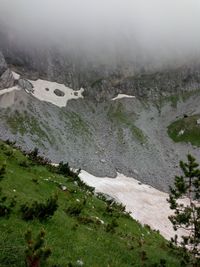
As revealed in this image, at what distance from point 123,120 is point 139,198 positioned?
54430 millimetres

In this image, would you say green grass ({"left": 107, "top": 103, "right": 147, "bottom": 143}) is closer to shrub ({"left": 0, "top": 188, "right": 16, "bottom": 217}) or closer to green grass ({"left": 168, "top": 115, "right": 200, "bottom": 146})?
green grass ({"left": 168, "top": 115, "right": 200, "bottom": 146})

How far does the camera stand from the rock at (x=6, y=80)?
114m

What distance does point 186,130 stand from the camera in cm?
12462

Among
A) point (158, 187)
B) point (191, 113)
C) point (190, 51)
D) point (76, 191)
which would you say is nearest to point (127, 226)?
point (76, 191)

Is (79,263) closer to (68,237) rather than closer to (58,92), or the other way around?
(68,237)

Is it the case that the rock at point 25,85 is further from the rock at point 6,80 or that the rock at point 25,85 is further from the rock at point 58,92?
the rock at point 58,92

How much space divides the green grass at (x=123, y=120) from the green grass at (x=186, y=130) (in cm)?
1155

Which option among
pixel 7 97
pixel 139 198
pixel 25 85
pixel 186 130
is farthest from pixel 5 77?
pixel 139 198

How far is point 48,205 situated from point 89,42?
14890 cm

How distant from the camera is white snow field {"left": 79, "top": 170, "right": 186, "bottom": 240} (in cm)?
6185

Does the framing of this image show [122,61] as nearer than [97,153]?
No

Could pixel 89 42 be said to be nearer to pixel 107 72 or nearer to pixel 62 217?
pixel 107 72

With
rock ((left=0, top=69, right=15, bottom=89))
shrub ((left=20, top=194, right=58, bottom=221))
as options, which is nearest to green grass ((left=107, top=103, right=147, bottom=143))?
rock ((left=0, top=69, right=15, bottom=89))

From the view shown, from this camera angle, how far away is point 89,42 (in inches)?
6378
